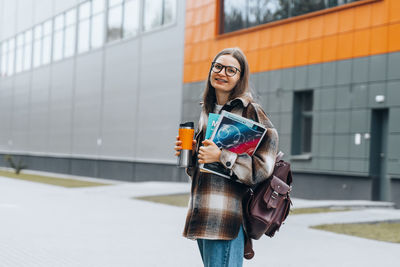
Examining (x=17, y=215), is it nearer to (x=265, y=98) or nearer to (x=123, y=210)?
(x=123, y=210)

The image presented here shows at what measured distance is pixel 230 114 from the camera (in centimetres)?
328

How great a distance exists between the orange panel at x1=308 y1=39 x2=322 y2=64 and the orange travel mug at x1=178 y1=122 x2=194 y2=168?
Answer: 1692cm

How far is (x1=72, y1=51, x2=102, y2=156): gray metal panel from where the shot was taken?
114 feet

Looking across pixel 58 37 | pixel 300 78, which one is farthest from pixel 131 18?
pixel 300 78

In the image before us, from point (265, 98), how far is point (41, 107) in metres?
24.2

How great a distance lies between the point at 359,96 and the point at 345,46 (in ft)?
5.66

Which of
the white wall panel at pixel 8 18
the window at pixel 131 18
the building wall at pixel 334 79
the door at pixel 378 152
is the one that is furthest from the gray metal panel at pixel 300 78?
the white wall panel at pixel 8 18

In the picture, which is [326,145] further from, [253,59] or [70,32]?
[70,32]

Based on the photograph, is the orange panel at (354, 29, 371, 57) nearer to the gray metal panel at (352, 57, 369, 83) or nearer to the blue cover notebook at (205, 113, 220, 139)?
the gray metal panel at (352, 57, 369, 83)

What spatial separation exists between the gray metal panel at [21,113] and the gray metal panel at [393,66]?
108 ft

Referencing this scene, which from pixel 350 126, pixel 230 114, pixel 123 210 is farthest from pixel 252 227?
pixel 350 126

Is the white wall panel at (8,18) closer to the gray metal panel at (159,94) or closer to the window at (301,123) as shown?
the gray metal panel at (159,94)

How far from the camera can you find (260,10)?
22.3 m

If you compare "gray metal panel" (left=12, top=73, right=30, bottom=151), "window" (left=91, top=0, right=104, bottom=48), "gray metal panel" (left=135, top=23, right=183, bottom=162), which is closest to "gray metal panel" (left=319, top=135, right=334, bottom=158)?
"gray metal panel" (left=135, top=23, right=183, bottom=162)
